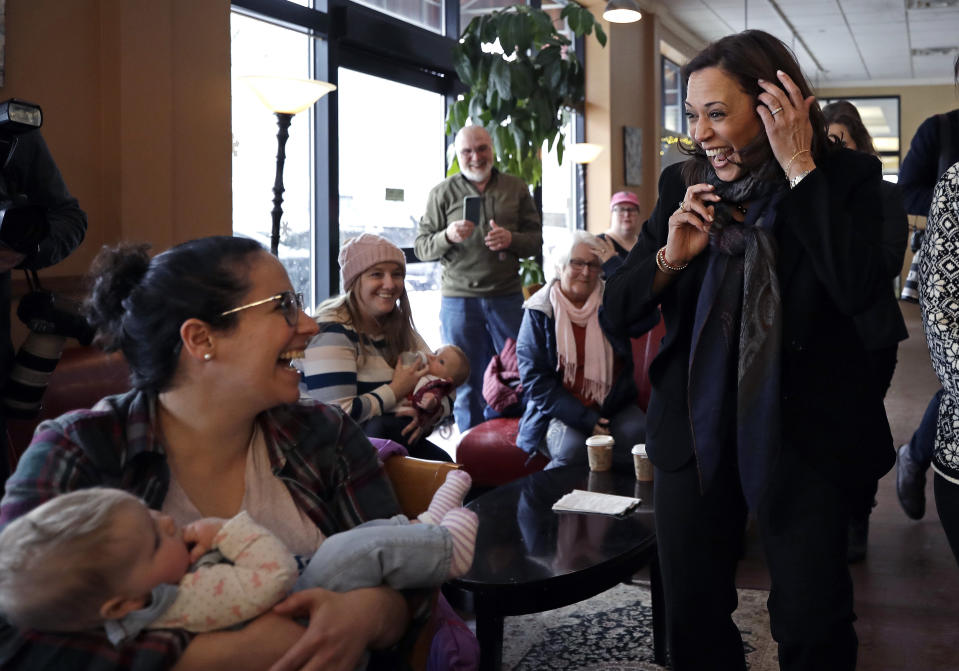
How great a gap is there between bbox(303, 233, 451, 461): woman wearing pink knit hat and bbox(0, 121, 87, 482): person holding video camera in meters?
0.81

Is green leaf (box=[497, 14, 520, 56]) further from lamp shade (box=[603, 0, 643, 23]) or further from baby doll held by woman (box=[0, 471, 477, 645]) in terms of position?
baby doll held by woman (box=[0, 471, 477, 645])

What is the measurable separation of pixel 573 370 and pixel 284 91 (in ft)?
5.32

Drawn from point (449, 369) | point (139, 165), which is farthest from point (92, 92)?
point (449, 369)

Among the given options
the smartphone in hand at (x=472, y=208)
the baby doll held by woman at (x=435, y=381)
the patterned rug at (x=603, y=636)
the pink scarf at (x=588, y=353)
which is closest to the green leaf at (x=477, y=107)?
the smartphone in hand at (x=472, y=208)

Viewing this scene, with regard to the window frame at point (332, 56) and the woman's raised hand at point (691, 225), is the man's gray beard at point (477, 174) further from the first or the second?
the woman's raised hand at point (691, 225)

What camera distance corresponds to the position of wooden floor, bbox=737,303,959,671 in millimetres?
2766

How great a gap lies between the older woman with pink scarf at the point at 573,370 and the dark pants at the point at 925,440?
40.0 inches

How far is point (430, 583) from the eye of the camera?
1.41 m

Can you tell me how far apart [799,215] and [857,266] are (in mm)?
129

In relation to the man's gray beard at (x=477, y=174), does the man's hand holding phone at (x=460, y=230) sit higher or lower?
lower

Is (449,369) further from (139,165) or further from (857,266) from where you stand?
(857,266)

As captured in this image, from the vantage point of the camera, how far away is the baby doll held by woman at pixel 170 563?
1125 mm

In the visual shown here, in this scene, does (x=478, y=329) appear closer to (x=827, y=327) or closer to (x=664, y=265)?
(x=664, y=265)

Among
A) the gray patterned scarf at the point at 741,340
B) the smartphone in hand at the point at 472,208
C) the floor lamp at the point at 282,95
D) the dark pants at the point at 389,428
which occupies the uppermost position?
the floor lamp at the point at 282,95
